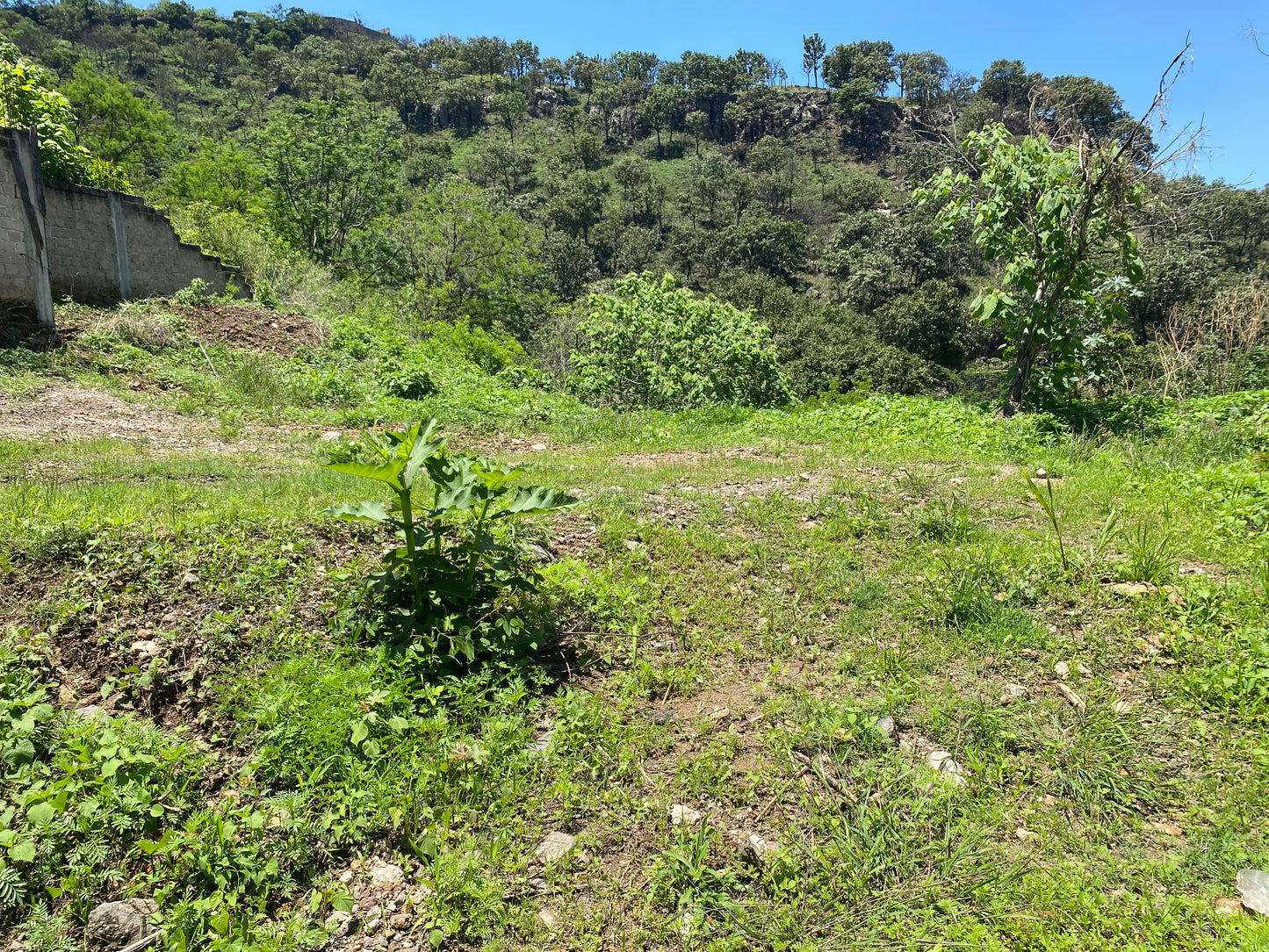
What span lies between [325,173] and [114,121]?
9.87 m

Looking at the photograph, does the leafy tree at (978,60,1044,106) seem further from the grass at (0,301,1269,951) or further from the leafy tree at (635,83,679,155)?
the grass at (0,301,1269,951)

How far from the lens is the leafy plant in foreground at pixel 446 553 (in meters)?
3.12

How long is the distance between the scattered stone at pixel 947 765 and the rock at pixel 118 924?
279 cm

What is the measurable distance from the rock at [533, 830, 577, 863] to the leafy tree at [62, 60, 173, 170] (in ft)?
103

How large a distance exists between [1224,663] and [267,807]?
4.20 m

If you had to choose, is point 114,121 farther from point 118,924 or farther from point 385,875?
point 385,875

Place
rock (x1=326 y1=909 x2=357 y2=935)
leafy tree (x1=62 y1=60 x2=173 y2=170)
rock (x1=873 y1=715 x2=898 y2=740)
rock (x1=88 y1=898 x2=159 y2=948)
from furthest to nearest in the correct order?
leafy tree (x1=62 y1=60 x2=173 y2=170)
rock (x1=873 y1=715 x2=898 y2=740)
rock (x1=326 y1=909 x2=357 y2=935)
rock (x1=88 y1=898 x2=159 y2=948)

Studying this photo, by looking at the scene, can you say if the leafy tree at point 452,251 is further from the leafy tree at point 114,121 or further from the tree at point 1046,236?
the tree at point 1046,236

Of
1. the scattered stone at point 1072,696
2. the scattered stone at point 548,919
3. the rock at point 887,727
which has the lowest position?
the scattered stone at point 548,919

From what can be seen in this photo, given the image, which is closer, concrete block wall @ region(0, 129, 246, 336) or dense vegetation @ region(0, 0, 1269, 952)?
dense vegetation @ region(0, 0, 1269, 952)

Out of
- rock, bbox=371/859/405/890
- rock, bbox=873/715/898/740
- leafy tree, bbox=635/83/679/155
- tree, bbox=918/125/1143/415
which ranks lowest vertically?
rock, bbox=371/859/405/890

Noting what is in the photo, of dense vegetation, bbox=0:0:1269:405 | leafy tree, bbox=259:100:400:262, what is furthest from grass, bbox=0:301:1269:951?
leafy tree, bbox=259:100:400:262

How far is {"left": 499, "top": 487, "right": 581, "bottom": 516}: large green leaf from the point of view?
10.6ft

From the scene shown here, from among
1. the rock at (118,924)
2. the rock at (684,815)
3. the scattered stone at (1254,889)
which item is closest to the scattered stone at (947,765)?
the scattered stone at (1254,889)
